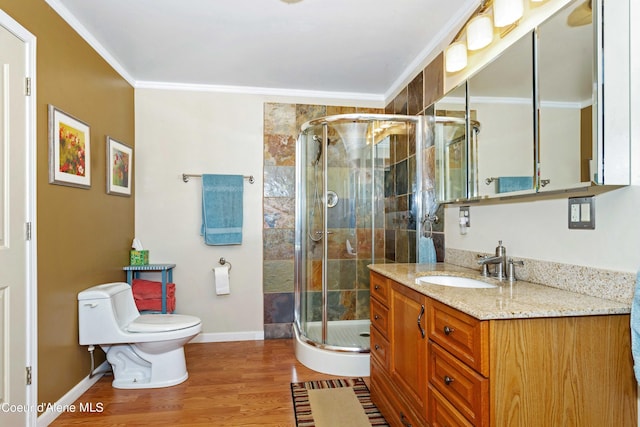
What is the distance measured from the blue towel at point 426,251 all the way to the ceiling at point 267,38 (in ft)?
4.33

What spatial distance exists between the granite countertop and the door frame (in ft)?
6.15

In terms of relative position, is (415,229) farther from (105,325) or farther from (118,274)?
(118,274)

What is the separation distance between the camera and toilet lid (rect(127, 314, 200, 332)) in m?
2.40

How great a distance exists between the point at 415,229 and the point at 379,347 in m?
0.99

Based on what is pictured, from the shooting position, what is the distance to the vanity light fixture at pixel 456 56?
6.83ft

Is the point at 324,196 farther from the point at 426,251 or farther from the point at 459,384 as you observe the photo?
the point at 459,384

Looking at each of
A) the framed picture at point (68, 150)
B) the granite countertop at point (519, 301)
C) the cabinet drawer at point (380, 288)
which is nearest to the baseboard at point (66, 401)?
the framed picture at point (68, 150)

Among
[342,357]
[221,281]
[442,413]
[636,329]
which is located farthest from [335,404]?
[636,329]

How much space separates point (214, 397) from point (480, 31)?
2669 millimetres

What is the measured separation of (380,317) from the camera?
6.74 feet

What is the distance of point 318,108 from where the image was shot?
11.7ft

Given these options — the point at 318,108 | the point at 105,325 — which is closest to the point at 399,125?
the point at 318,108

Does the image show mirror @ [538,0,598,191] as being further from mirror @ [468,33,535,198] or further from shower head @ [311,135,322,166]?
shower head @ [311,135,322,166]

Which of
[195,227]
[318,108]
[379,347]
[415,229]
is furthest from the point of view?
[318,108]
